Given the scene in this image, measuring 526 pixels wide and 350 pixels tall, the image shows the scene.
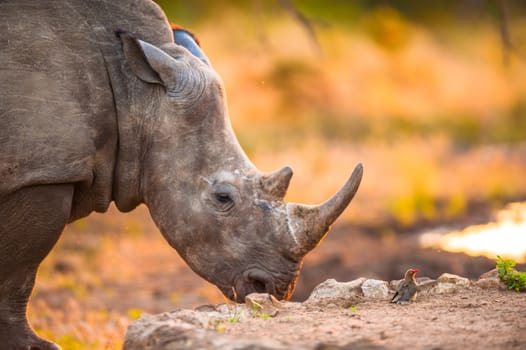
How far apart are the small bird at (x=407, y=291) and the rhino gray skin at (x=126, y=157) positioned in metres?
0.56

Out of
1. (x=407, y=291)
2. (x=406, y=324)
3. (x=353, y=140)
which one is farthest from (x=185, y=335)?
(x=353, y=140)

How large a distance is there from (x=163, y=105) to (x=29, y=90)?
0.87 metres

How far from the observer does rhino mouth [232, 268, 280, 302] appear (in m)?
6.03

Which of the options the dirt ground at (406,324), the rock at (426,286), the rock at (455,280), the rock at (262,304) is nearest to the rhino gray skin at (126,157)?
the rock at (262,304)

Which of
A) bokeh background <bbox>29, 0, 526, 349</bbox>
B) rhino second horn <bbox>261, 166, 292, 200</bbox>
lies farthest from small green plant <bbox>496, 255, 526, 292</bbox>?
bokeh background <bbox>29, 0, 526, 349</bbox>

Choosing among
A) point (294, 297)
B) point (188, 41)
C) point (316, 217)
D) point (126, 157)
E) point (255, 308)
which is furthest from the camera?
point (294, 297)

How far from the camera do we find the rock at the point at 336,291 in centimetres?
610

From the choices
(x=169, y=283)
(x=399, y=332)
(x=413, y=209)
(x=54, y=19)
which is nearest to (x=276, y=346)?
(x=399, y=332)

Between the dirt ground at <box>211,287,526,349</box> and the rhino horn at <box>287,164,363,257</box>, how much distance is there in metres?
0.37

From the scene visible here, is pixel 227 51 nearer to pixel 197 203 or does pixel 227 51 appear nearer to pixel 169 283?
pixel 169 283

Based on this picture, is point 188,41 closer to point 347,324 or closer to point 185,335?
point 347,324

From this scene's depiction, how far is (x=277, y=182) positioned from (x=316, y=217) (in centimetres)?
34

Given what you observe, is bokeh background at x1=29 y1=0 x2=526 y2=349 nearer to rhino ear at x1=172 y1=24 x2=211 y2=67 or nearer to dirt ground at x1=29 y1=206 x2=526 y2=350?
dirt ground at x1=29 y1=206 x2=526 y2=350

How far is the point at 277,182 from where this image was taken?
20.0ft
